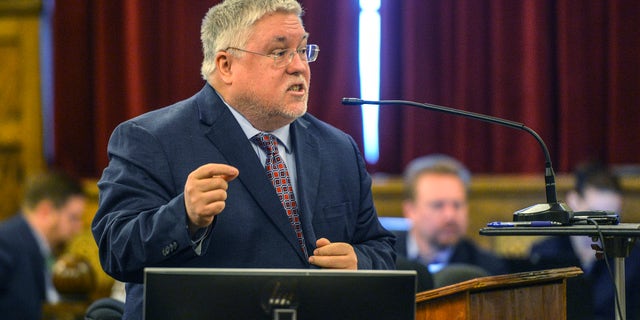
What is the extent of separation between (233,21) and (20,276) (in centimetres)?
Answer: 334

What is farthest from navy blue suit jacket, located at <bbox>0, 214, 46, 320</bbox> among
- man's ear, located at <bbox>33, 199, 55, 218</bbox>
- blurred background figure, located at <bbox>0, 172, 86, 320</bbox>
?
man's ear, located at <bbox>33, 199, 55, 218</bbox>

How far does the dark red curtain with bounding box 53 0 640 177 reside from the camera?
22.2ft

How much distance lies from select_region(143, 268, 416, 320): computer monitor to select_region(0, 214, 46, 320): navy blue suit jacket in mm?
3814

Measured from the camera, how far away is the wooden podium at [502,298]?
2518 millimetres

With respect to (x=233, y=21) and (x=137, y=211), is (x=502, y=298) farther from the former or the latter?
(x=233, y=21)

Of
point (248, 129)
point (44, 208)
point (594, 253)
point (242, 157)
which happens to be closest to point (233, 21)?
point (248, 129)

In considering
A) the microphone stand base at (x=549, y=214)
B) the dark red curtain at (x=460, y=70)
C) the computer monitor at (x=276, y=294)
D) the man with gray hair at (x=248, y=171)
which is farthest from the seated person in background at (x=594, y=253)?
the computer monitor at (x=276, y=294)

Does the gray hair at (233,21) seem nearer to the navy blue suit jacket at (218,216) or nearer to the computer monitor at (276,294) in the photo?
the navy blue suit jacket at (218,216)

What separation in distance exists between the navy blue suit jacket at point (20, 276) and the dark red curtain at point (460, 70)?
1.45 metres

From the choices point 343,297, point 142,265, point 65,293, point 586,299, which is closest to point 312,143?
point 142,265

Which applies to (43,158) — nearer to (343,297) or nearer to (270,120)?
(270,120)

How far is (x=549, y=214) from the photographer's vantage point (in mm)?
2637

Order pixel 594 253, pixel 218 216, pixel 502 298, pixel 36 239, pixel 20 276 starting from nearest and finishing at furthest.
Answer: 1. pixel 502 298
2. pixel 218 216
3. pixel 594 253
4. pixel 20 276
5. pixel 36 239

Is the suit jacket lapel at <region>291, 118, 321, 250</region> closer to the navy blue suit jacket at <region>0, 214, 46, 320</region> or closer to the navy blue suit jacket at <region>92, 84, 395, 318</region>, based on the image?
the navy blue suit jacket at <region>92, 84, 395, 318</region>
